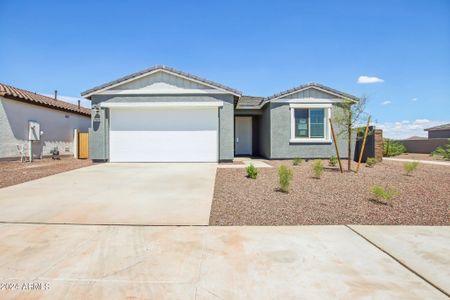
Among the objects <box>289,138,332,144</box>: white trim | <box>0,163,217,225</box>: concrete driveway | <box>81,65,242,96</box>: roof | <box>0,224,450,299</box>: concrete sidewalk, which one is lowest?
<box>0,224,450,299</box>: concrete sidewalk

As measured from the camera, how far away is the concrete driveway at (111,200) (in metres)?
4.54

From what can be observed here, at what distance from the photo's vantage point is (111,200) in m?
5.71

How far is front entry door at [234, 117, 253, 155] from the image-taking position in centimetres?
1800

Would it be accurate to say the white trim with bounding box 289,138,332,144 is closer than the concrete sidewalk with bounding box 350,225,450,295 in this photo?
→ No

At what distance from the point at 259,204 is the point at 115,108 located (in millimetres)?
10161

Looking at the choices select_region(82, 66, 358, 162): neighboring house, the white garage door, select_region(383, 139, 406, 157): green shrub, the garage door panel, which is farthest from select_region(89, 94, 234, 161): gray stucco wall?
select_region(383, 139, 406, 157): green shrub

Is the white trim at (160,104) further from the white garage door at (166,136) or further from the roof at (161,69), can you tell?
the roof at (161,69)

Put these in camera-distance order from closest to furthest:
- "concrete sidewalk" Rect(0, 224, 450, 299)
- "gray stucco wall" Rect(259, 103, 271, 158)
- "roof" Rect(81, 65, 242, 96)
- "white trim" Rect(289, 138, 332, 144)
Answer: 1. "concrete sidewalk" Rect(0, 224, 450, 299)
2. "roof" Rect(81, 65, 242, 96)
3. "white trim" Rect(289, 138, 332, 144)
4. "gray stucco wall" Rect(259, 103, 271, 158)

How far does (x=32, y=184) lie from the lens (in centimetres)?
744

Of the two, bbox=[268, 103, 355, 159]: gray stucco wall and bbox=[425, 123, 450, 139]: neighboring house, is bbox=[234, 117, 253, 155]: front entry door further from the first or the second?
bbox=[425, 123, 450, 139]: neighboring house

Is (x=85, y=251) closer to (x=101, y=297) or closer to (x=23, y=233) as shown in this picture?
(x=101, y=297)

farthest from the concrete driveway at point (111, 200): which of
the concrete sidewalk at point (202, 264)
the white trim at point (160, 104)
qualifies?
the white trim at point (160, 104)

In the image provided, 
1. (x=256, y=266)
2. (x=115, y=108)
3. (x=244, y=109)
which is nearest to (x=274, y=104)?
(x=244, y=109)

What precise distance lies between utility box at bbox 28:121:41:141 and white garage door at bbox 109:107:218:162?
16.5 feet
